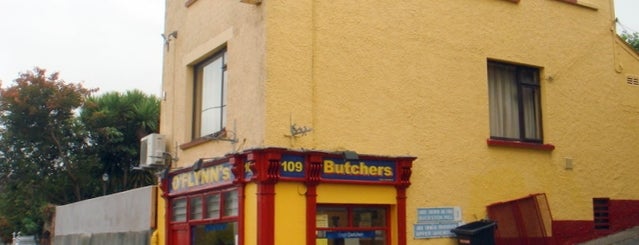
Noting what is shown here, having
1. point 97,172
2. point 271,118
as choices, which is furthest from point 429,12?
point 97,172

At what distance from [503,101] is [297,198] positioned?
4899mm

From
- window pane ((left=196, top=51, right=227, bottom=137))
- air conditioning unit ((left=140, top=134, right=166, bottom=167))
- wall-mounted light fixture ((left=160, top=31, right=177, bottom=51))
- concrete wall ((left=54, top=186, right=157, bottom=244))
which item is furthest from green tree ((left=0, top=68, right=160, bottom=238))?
window pane ((left=196, top=51, right=227, bottom=137))

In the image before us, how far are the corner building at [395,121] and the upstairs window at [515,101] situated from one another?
Answer: 28 mm

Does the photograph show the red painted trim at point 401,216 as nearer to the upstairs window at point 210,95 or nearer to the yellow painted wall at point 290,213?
the yellow painted wall at point 290,213

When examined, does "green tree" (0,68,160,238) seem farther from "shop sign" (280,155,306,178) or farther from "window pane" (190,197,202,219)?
"shop sign" (280,155,306,178)

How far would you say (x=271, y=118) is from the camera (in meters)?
11.0

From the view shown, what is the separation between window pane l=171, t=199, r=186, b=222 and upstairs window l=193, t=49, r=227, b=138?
1.20 metres

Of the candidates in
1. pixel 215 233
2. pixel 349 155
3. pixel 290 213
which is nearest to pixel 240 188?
pixel 290 213

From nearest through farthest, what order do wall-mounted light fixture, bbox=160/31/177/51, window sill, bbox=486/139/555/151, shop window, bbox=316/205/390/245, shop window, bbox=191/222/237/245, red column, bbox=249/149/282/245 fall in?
red column, bbox=249/149/282/245 → shop window, bbox=316/205/390/245 → shop window, bbox=191/222/237/245 → window sill, bbox=486/139/555/151 → wall-mounted light fixture, bbox=160/31/177/51

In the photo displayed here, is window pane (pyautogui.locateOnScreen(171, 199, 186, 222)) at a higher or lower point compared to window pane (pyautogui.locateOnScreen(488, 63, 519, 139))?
lower

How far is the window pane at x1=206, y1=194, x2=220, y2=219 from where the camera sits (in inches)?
475

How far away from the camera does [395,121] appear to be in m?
12.2

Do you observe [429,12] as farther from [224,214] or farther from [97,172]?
[97,172]

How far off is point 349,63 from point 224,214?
9.83ft
